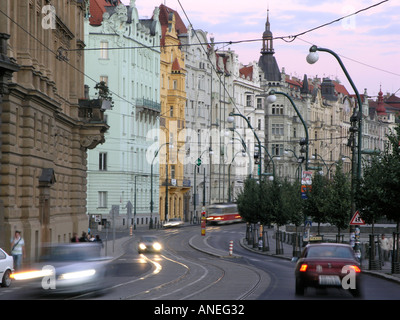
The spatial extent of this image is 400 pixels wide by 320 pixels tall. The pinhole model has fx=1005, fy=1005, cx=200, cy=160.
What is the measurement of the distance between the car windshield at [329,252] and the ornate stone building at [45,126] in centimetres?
1692

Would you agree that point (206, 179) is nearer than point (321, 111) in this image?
Yes

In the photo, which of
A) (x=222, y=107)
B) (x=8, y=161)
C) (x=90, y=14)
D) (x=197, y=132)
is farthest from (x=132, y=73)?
(x=8, y=161)

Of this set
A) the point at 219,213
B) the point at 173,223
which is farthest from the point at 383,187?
the point at 219,213

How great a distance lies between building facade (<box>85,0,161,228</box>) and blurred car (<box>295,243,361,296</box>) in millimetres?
72307

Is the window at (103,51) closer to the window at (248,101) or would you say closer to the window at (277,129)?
the window at (248,101)

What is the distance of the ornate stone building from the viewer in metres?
41.0

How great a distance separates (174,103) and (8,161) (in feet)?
264

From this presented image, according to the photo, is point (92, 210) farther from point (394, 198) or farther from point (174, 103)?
point (394, 198)

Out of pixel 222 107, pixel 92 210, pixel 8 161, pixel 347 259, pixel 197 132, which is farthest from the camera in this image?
pixel 222 107

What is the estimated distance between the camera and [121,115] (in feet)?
335

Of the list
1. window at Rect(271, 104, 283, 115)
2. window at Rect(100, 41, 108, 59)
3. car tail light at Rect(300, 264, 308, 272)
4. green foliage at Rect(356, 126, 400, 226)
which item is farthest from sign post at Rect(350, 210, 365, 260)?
window at Rect(271, 104, 283, 115)

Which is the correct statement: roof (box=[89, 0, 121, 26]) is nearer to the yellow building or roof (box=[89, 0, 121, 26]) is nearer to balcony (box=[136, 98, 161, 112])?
balcony (box=[136, 98, 161, 112])

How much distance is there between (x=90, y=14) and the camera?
103 meters

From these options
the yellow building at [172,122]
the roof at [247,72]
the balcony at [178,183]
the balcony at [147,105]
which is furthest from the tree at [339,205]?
the roof at [247,72]
